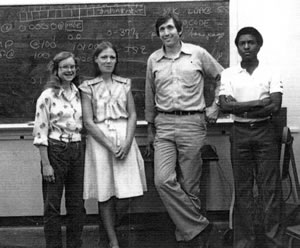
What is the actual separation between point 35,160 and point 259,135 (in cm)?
210

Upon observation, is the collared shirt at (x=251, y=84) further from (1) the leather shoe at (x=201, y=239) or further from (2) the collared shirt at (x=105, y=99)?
(1) the leather shoe at (x=201, y=239)

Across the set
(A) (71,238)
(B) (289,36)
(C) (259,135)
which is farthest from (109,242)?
(B) (289,36)

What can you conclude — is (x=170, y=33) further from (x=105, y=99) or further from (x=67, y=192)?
(x=67, y=192)

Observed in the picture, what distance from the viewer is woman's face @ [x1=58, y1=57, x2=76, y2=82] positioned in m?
4.64

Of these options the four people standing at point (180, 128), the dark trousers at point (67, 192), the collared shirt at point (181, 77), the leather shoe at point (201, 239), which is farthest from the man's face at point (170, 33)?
the leather shoe at point (201, 239)

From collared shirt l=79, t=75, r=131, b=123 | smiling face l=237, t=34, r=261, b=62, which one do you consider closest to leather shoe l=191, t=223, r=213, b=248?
collared shirt l=79, t=75, r=131, b=123

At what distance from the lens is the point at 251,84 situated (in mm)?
4645

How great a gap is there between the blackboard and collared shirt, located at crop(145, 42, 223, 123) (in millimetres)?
616

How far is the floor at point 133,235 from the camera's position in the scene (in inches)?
205

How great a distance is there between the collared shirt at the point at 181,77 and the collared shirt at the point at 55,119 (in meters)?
0.69

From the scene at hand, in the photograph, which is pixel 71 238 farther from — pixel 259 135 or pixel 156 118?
pixel 259 135

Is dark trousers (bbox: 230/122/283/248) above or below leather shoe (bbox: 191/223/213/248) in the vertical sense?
above

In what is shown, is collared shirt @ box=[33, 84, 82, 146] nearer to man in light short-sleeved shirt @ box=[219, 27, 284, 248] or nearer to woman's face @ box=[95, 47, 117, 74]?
woman's face @ box=[95, 47, 117, 74]

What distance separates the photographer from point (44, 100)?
4570 millimetres
